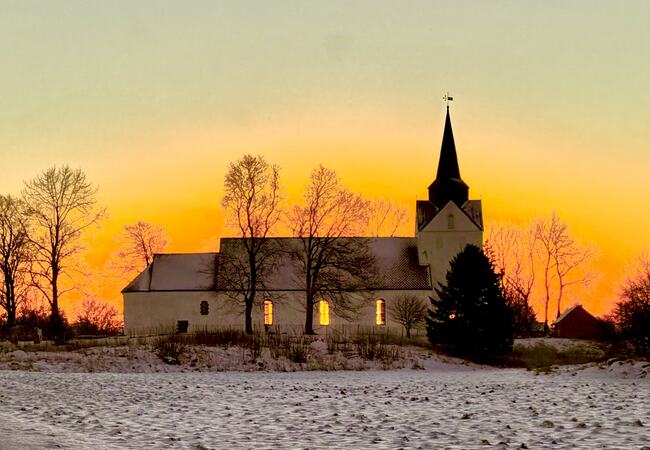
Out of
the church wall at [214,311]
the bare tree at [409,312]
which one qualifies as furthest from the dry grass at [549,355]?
the church wall at [214,311]

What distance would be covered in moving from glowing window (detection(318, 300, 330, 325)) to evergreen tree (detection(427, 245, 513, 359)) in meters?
25.8

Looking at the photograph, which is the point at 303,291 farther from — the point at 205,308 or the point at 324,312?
the point at 205,308

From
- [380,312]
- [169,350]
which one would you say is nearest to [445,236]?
[380,312]

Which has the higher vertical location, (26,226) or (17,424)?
(26,226)

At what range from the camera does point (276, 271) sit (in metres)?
72.3

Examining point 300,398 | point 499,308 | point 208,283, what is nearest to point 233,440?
point 300,398

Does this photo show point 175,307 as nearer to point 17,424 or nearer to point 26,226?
point 26,226

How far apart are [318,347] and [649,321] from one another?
17434mm

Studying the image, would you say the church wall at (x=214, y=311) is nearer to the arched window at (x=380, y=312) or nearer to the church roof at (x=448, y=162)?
the arched window at (x=380, y=312)

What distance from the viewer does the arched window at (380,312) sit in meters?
70.2

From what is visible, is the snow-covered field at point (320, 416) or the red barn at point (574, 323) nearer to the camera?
the snow-covered field at point (320, 416)

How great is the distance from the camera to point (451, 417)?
14484 millimetres

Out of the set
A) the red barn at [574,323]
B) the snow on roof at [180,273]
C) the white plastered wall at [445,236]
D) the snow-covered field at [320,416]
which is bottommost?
the snow-covered field at [320,416]

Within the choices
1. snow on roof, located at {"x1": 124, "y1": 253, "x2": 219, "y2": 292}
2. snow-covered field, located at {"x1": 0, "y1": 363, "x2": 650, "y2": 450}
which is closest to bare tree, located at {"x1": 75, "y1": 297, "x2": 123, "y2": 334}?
snow on roof, located at {"x1": 124, "y1": 253, "x2": 219, "y2": 292}
